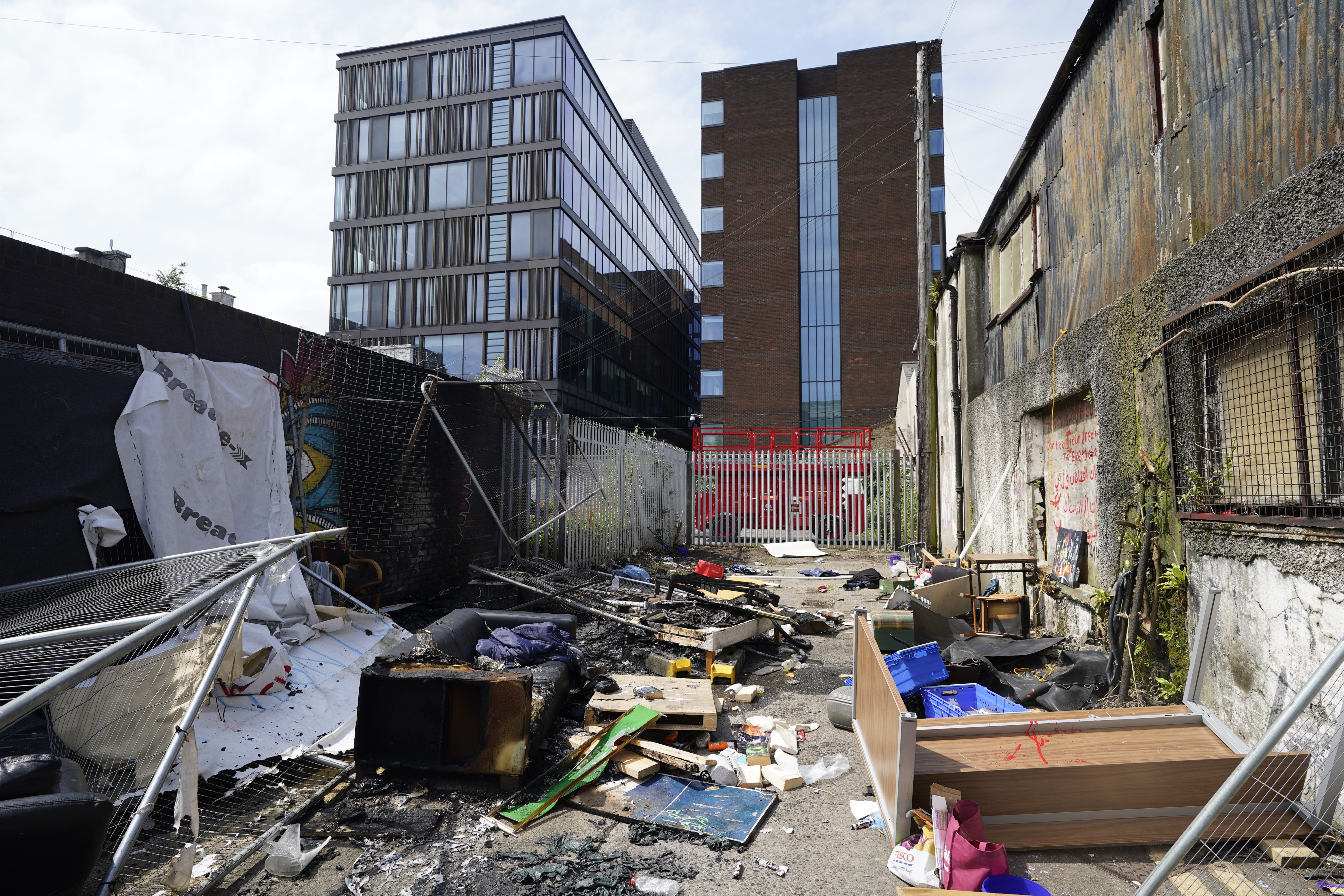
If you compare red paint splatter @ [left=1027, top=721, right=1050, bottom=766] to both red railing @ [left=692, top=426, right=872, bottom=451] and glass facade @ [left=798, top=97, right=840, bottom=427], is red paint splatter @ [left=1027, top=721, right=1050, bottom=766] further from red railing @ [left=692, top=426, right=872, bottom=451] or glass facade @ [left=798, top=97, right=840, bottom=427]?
glass facade @ [left=798, top=97, right=840, bottom=427]

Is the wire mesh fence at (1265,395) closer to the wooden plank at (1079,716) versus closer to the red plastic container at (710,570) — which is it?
the wooden plank at (1079,716)

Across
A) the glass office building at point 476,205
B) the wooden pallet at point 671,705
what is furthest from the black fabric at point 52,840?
the glass office building at point 476,205

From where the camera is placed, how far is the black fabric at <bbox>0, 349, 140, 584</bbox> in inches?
176

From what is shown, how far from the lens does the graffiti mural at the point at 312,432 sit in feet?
22.5

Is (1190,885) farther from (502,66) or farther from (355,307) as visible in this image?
(502,66)

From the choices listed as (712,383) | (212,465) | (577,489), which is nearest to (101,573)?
(212,465)

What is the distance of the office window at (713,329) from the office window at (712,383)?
168cm

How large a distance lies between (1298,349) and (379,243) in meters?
37.4

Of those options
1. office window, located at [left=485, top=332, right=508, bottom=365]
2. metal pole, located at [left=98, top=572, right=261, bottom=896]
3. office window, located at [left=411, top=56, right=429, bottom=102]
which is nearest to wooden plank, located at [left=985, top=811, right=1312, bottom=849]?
metal pole, located at [left=98, top=572, right=261, bottom=896]

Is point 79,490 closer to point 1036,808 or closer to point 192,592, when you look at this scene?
point 192,592

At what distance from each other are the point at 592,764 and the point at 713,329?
35273mm

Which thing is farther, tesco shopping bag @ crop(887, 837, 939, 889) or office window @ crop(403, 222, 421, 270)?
office window @ crop(403, 222, 421, 270)

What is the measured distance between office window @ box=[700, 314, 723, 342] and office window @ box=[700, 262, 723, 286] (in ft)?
5.51

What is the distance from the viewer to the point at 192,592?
12.2 feet
